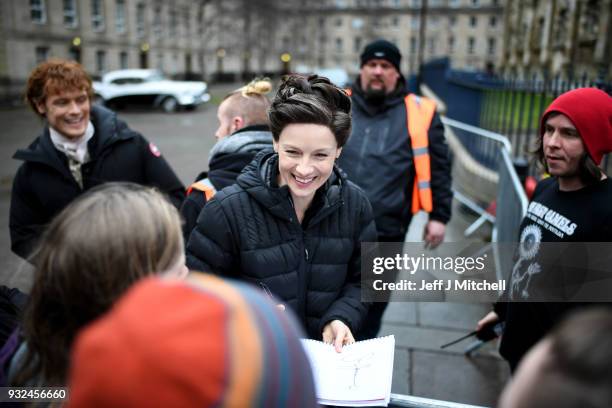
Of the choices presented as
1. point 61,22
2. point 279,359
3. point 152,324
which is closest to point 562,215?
point 279,359

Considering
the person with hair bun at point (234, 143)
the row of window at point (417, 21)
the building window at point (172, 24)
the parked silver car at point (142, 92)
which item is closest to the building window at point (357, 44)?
the row of window at point (417, 21)

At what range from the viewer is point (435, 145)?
11.1 ft

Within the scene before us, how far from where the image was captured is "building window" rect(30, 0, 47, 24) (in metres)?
29.8

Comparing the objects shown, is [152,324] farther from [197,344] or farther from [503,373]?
[503,373]

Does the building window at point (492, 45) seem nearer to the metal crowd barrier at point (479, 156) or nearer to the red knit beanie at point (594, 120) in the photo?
the metal crowd barrier at point (479, 156)

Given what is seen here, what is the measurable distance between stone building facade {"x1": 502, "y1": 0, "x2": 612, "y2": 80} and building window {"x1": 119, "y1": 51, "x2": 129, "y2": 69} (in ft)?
93.0

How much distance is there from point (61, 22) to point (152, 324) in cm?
3670

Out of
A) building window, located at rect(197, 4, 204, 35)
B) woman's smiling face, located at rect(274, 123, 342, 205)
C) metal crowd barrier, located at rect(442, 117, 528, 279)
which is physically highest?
building window, located at rect(197, 4, 204, 35)

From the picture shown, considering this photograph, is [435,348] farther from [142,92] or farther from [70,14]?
[70,14]

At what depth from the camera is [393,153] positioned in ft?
10.8

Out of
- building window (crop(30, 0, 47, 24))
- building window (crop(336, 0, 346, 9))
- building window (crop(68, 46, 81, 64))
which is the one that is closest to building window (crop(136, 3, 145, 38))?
building window (crop(68, 46, 81, 64))

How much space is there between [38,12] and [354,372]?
35502mm

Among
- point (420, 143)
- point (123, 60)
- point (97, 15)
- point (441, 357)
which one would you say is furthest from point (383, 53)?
point (123, 60)

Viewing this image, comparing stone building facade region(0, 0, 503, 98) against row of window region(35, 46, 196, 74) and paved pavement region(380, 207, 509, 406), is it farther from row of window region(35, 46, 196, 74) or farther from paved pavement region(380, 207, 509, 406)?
paved pavement region(380, 207, 509, 406)
